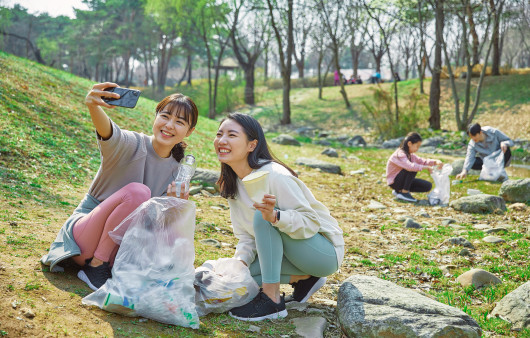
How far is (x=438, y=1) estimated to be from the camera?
1547cm

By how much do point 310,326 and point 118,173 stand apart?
1479 millimetres

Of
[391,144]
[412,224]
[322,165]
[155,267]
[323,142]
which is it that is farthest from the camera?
[323,142]

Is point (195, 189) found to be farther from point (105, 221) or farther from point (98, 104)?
point (98, 104)

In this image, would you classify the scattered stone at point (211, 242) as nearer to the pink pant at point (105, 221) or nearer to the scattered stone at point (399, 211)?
the pink pant at point (105, 221)

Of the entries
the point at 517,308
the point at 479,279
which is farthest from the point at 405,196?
the point at 517,308

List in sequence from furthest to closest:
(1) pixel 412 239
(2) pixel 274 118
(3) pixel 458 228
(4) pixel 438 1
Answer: (2) pixel 274 118 < (4) pixel 438 1 < (3) pixel 458 228 < (1) pixel 412 239

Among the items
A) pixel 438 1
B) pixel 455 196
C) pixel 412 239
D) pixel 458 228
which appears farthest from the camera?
pixel 438 1

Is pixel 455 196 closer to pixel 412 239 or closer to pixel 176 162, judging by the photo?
pixel 412 239

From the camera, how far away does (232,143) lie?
9.78ft

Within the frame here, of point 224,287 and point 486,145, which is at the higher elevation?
point 486,145

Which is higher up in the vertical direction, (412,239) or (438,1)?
(438,1)

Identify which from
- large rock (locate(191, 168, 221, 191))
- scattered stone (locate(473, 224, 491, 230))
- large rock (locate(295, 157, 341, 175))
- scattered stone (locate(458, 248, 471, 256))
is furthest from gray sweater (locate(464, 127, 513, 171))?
large rock (locate(191, 168, 221, 191))

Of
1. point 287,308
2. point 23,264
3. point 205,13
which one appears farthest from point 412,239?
point 205,13

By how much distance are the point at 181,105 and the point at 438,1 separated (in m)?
14.6
